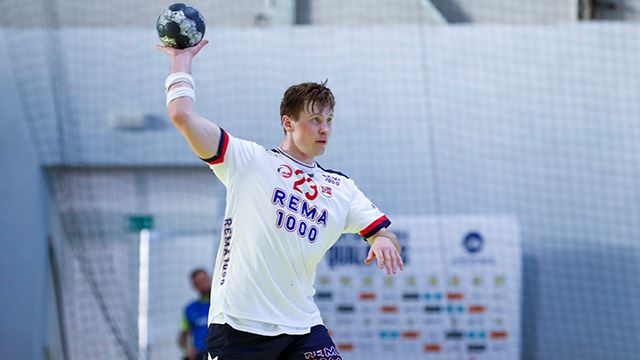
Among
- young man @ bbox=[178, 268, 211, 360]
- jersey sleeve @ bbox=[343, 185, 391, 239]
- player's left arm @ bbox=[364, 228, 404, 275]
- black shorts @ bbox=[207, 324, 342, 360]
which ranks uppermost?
jersey sleeve @ bbox=[343, 185, 391, 239]

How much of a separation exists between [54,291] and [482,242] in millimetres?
4494

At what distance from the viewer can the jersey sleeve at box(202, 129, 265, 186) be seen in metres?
4.03

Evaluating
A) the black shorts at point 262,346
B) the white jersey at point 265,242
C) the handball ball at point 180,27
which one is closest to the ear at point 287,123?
the white jersey at point 265,242

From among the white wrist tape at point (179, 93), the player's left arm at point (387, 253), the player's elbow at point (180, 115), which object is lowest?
the player's left arm at point (387, 253)

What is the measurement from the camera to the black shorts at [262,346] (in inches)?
160

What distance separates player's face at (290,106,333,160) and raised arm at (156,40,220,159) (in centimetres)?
38

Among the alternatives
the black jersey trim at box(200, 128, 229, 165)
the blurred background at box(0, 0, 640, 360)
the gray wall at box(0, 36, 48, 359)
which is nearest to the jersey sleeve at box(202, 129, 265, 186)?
the black jersey trim at box(200, 128, 229, 165)

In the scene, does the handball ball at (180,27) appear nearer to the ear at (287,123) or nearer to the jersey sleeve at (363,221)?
the ear at (287,123)

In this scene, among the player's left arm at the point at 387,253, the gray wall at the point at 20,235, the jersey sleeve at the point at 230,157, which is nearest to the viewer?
the jersey sleeve at the point at 230,157

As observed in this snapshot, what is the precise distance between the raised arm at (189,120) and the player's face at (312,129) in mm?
384

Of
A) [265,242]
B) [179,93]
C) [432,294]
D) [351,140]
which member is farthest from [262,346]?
[351,140]

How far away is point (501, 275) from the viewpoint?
951cm

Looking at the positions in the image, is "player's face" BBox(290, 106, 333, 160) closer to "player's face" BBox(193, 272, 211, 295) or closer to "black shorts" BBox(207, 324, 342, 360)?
"black shorts" BBox(207, 324, 342, 360)

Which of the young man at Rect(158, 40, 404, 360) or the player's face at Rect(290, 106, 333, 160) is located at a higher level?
the player's face at Rect(290, 106, 333, 160)
